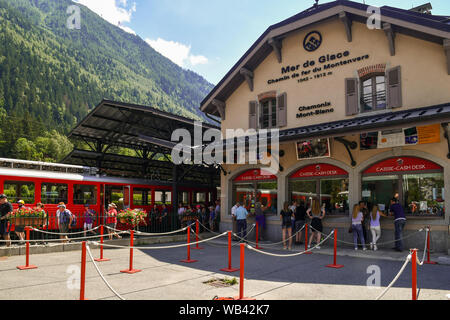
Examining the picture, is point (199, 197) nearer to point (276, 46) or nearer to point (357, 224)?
→ point (276, 46)

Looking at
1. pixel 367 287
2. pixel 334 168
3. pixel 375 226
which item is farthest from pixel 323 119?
pixel 367 287

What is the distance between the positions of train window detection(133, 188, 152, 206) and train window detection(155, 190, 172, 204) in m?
0.58

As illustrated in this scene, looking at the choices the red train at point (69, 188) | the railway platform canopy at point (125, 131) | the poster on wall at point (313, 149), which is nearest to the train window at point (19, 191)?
the red train at point (69, 188)

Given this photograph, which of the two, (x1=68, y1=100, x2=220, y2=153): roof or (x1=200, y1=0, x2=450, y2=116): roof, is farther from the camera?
(x1=68, y1=100, x2=220, y2=153): roof

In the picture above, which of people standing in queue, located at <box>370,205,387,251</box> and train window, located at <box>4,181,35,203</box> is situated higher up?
train window, located at <box>4,181,35,203</box>

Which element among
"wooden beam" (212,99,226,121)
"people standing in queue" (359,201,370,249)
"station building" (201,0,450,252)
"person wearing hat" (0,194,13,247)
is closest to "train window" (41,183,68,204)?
"person wearing hat" (0,194,13,247)

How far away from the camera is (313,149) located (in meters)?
14.4

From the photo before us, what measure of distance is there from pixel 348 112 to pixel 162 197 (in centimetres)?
1254

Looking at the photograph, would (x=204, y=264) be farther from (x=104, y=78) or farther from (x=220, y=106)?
(x=104, y=78)

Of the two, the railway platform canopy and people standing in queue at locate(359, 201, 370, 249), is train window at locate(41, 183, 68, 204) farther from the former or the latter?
people standing in queue at locate(359, 201, 370, 249)

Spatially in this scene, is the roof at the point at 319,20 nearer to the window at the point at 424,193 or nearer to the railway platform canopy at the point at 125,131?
the railway platform canopy at the point at 125,131

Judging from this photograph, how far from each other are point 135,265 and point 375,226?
25.4ft

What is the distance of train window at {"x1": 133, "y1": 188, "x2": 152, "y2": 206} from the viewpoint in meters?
20.0

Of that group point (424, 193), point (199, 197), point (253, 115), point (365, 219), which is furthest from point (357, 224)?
point (199, 197)
